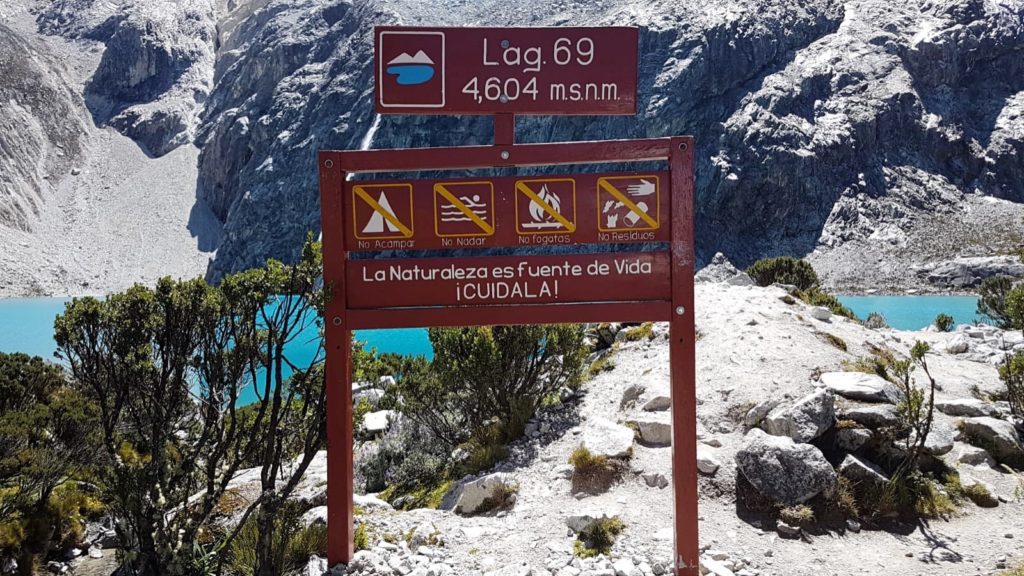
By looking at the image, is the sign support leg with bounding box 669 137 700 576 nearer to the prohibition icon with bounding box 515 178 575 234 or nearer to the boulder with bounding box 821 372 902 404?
the prohibition icon with bounding box 515 178 575 234

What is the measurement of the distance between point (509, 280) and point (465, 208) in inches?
25.2

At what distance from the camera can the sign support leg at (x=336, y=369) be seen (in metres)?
4.39

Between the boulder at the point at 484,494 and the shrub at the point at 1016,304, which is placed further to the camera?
the shrub at the point at 1016,304

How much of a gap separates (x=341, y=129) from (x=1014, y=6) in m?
92.8

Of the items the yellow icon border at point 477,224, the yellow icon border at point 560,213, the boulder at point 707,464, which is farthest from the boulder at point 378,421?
the yellow icon border at point 560,213

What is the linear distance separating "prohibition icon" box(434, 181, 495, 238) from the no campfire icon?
71cm

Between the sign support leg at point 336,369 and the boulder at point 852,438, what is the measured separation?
480 cm

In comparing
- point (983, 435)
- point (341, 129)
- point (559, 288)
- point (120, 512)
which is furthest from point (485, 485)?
point (341, 129)

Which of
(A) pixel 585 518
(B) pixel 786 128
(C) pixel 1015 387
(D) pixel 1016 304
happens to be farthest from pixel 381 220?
(B) pixel 786 128

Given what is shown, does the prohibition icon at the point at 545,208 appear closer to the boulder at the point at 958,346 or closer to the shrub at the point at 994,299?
the boulder at the point at 958,346

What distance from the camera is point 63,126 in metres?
94.0

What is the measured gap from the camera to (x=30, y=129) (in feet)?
289

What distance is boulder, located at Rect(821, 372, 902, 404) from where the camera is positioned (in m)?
6.31

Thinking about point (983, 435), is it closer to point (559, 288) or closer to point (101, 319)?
point (559, 288)
